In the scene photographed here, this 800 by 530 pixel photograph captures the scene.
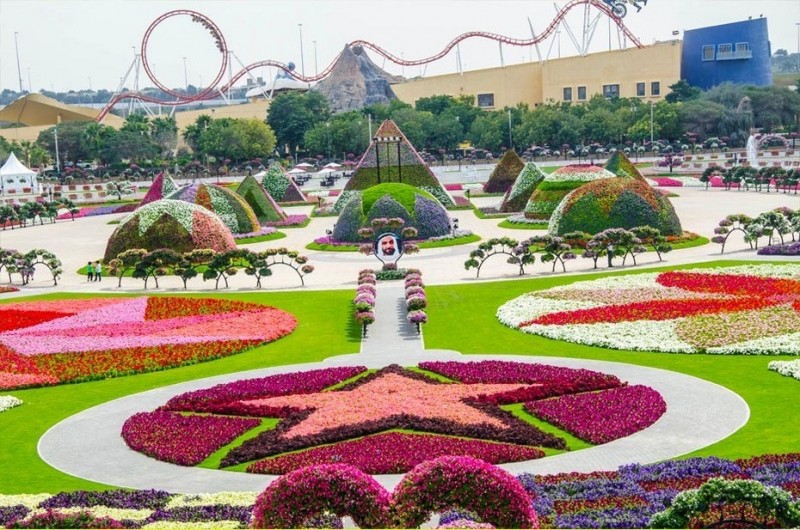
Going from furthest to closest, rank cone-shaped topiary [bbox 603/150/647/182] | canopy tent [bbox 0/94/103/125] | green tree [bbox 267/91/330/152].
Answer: canopy tent [bbox 0/94/103/125] < green tree [bbox 267/91/330/152] < cone-shaped topiary [bbox 603/150/647/182]

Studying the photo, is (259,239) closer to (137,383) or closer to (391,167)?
(391,167)

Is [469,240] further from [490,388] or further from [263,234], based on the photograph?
[490,388]

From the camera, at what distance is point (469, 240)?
59.0 m

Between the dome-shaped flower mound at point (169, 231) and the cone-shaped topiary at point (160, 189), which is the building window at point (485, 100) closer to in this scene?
the cone-shaped topiary at point (160, 189)

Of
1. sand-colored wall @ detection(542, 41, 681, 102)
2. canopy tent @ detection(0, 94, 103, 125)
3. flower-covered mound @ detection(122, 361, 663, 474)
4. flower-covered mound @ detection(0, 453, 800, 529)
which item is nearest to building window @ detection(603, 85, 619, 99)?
sand-colored wall @ detection(542, 41, 681, 102)

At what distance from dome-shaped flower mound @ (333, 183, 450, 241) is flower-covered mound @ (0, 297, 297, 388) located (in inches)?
748

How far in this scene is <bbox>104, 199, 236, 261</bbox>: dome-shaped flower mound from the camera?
174ft

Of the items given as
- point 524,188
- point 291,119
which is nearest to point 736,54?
point 291,119

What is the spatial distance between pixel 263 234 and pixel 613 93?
331 feet

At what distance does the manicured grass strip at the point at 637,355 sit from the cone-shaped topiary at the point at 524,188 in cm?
2772

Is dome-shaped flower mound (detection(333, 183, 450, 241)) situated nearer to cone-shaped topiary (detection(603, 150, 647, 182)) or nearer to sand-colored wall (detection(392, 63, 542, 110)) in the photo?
cone-shaped topiary (detection(603, 150, 647, 182))

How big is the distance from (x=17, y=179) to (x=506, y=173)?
5165 centimetres

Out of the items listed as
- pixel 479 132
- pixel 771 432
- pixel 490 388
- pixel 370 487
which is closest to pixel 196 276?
pixel 490 388

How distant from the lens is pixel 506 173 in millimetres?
89000
